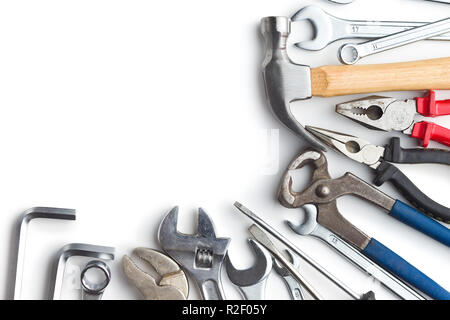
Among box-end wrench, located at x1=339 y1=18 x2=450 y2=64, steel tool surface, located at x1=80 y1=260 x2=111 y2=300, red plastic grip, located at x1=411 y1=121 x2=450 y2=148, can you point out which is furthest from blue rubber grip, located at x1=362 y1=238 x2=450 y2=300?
steel tool surface, located at x1=80 y1=260 x2=111 y2=300

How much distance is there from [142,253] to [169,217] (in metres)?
0.08

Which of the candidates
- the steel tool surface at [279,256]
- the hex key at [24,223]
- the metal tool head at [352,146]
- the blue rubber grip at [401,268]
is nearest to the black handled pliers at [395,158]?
the metal tool head at [352,146]

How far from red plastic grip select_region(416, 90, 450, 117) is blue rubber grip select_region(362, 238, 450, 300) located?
0.84ft

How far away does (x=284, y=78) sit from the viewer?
1.12 metres

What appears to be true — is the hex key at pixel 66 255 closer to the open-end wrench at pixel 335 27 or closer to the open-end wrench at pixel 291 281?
the open-end wrench at pixel 291 281

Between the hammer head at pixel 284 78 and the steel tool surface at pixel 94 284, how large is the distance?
413mm

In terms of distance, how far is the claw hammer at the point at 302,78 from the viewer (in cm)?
112

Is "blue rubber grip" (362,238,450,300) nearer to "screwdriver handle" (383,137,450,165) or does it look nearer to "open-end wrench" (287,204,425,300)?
"open-end wrench" (287,204,425,300)

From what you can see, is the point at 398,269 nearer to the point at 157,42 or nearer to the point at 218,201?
the point at 218,201

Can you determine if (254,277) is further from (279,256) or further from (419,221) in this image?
(419,221)

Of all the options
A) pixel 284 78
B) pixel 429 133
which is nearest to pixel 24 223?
pixel 284 78

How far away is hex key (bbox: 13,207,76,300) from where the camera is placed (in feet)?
3.53
